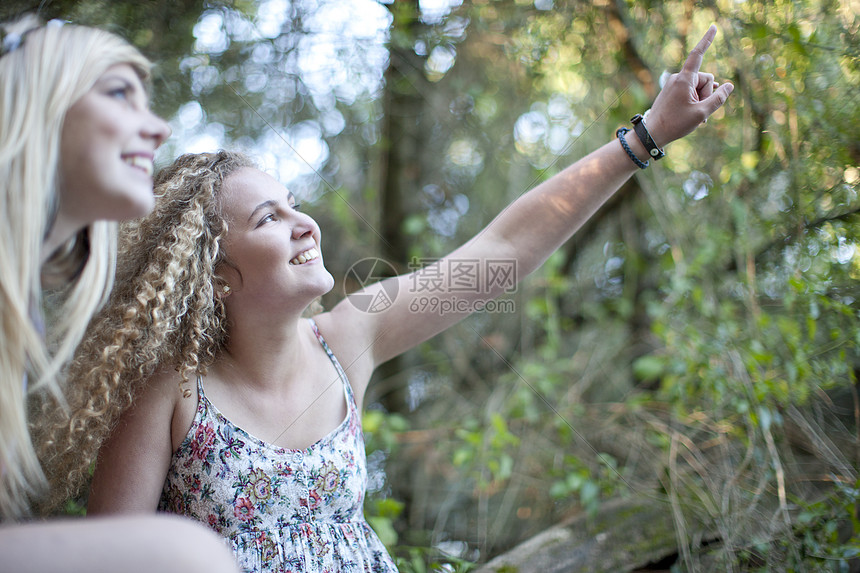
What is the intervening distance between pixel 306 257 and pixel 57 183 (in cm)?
49

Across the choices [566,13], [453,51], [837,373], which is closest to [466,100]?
[453,51]

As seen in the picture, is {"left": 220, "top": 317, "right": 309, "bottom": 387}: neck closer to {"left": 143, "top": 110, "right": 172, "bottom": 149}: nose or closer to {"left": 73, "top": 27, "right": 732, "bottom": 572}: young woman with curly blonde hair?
{"left": 73, "top": 27, "right": 732, "bottom": 572}: young woman with curly blonde hair

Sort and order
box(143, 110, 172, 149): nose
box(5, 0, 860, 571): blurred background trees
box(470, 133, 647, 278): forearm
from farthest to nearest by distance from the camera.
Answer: box(5, 0, 860, 571): blurred background trees, box(470, 133, 647, 278): forearm, box(143, 110, 172, 149): nose

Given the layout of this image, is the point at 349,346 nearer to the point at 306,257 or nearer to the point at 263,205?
the point at 306,257

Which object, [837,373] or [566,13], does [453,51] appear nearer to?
[566,13]

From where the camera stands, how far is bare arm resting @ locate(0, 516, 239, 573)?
2.20 feet

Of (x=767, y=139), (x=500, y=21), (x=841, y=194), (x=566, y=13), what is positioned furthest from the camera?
(x=500, y=21)

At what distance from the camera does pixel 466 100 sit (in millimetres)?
2961

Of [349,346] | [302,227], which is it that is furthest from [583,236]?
[302,227]

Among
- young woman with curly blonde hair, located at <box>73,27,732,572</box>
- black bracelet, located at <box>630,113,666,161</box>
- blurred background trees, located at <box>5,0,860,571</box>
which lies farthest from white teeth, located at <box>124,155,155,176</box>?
black bracelet, located at <box>630,113,666,161</box>

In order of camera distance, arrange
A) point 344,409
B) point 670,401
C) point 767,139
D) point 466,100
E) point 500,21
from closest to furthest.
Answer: point 344,409 → point 767,139 → point 670,401 → point 500,21 → point 466,100

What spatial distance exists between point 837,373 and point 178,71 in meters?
2.37

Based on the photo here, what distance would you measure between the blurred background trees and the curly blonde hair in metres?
0.28

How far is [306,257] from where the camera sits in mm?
1222
